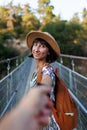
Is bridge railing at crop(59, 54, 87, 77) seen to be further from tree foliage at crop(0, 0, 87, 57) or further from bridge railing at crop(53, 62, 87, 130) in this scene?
tree foliage at crop(0, 0, 87, 57)

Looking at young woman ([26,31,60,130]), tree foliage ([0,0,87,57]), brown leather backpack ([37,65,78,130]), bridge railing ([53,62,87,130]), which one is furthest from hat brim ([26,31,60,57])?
tree foliage ([0,0,87,57])

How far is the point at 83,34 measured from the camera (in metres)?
51.9

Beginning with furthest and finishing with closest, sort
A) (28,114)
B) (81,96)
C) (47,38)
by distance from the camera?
(81,96) → (47,38) → (28,114)

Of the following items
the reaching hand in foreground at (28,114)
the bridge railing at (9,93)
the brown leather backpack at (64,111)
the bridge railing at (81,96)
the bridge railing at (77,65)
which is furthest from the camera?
the bridge railing at (77,65)

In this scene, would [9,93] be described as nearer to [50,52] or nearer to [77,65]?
[50,52]

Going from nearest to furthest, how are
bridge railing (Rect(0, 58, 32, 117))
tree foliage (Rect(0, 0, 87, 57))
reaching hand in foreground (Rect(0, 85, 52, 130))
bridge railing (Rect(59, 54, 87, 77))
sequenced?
reaching hand in foreground (Rect(0, 85, 52, 130)) → bridge railing (Rect(0, 58, 32, 117)) → bridge railing (Rect(59, 54, 87, 77)) → tree foliage (Rect(0, 0, 87, 57))

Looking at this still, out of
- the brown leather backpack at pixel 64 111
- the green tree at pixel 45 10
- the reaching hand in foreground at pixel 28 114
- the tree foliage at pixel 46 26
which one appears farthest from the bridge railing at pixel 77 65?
the green tree at pixel 45 10

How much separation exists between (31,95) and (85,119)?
9.16 feet

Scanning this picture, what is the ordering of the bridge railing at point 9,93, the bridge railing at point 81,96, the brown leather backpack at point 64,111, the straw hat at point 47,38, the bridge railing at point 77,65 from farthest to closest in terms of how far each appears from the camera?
the bridge railing at point 77,65 → the bridge railing at point 9,93 → the bridge railing at point 81,96 → the straw hat at point 47,38 → the brown leather backpack at point 64,111

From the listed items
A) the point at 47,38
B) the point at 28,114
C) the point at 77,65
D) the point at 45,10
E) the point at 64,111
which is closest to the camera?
the point at 28,114

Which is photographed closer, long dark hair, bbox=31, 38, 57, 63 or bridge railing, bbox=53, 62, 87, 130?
long dark hair, bbox=31, 38, 57, 63

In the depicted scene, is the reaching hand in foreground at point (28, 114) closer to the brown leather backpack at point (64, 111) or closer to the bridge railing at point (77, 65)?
the brown leather backpack at point (64, 111)

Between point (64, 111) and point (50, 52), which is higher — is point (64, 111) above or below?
below

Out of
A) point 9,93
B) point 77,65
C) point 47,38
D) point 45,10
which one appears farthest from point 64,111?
point 45,10
